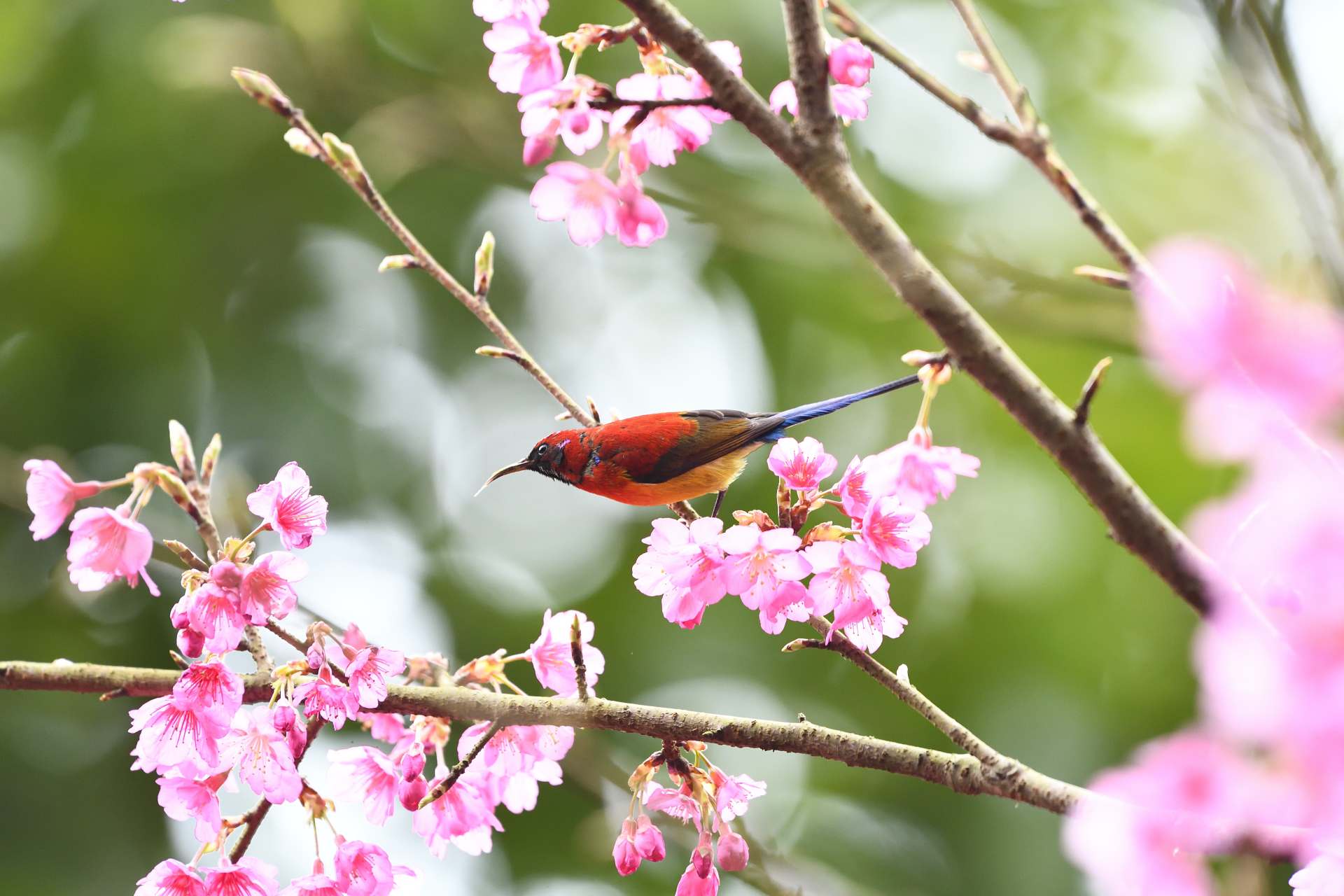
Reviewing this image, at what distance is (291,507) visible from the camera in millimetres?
1648

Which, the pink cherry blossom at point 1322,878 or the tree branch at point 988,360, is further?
the pink cherry blossom at point 1322,878

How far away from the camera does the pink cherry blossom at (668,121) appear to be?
1.63 meters

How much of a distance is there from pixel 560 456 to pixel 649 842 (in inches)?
43.3

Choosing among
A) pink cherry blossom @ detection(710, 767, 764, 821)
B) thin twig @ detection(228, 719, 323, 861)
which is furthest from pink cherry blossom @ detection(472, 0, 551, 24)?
pink cherry blossom @ detection(710, 767, 764, 821)

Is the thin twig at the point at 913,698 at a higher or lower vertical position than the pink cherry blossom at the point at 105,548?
higher

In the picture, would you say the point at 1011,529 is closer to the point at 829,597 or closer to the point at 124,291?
the point at 829,597

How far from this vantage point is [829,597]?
1.56 metres

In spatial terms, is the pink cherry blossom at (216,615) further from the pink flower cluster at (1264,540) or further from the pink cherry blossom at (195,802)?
the pink flower cluster at (1264,540)

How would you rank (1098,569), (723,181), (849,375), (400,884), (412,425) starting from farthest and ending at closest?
1. (412,425)
2. (849,375)
3. (1098,569)
4. (723,181)
5. (400,884)

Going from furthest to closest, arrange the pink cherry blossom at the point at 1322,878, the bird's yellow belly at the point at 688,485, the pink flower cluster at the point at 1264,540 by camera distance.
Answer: the bird's yellow belly at the point at 688,485
the pink cherry blossom at the point at 1322,878
the pink flower cluster at the point at 1264,540

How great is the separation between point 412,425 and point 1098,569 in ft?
15.1

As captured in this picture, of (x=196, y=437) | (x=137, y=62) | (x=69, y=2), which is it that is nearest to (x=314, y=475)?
(x=196, y=437)

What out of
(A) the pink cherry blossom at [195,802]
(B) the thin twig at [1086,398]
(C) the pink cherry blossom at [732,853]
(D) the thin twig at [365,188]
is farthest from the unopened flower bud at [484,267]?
(B) the thin twig at [1086,398]

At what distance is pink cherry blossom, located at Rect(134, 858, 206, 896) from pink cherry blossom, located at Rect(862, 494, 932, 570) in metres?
1.06
